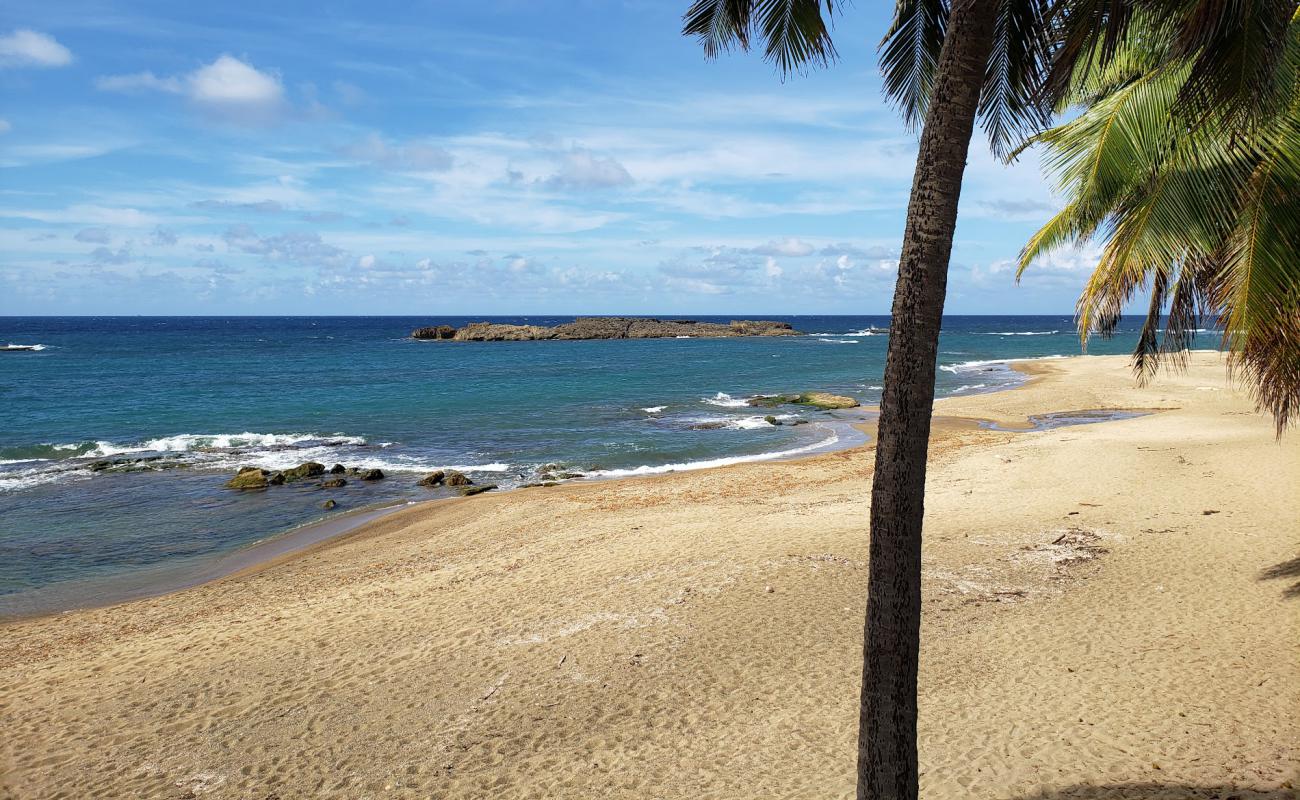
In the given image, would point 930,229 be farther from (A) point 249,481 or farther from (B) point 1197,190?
(A) point 249,481

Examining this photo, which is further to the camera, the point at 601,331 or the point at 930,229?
the point at 601,331

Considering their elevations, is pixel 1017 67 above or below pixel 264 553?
above

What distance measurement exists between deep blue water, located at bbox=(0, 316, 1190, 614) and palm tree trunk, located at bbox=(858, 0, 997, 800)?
575 inches

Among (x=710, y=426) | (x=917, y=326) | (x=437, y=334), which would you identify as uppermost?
(x=917, y=326)

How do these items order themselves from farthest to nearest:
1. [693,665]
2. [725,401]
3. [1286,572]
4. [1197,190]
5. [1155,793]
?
[725,401]
[1286,572]
[693,665]
[1197,190]
[1155,793]

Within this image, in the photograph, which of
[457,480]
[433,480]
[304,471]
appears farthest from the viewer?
[304,471]

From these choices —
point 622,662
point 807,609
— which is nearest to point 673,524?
point 807,609

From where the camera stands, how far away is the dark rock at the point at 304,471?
76.1 ft

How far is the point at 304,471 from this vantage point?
23.4 metres

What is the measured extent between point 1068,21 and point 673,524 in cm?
1097

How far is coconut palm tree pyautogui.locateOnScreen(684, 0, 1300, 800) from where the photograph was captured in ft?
13.1

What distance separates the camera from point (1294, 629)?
28.9 ft

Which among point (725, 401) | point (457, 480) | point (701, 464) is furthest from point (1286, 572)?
point (725, 401)

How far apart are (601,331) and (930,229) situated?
347 ft
